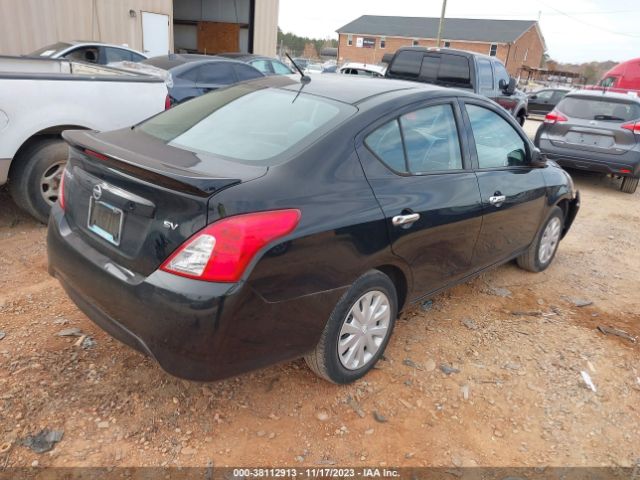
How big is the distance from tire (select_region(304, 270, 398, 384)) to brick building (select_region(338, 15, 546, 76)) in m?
52.2

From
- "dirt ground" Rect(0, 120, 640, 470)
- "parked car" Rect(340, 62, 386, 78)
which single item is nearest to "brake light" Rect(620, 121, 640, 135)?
"dirt ground" Rect(0, 120, 640, 470)

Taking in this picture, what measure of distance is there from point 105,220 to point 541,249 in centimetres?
386

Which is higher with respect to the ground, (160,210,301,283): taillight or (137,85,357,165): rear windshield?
(137,85,357,165): rear windshield

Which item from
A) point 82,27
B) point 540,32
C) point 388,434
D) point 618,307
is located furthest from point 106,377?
point 540,32

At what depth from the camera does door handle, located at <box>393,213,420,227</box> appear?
9.04 ft

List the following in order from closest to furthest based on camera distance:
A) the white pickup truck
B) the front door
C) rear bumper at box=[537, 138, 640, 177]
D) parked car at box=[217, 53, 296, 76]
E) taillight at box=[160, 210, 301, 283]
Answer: taillight at box=[160, 210, 301, 283] → the white pickup truck → rear bumper at box=[537, 138, 640, 177] → parked car at box=[217, 53, 296, 76] → the front door

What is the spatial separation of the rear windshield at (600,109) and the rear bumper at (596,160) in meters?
0.64

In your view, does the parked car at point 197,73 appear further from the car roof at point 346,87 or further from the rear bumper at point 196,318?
the rear bumper at point 196,318

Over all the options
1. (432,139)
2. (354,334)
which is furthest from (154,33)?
(354,334)

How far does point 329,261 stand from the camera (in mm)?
2439

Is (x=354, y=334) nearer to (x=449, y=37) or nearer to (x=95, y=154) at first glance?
(x=95, y=154)

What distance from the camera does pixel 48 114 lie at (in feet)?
14.5

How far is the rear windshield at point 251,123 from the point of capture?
2.62 m

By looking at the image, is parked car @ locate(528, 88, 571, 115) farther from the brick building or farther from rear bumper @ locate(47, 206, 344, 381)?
the brick building
